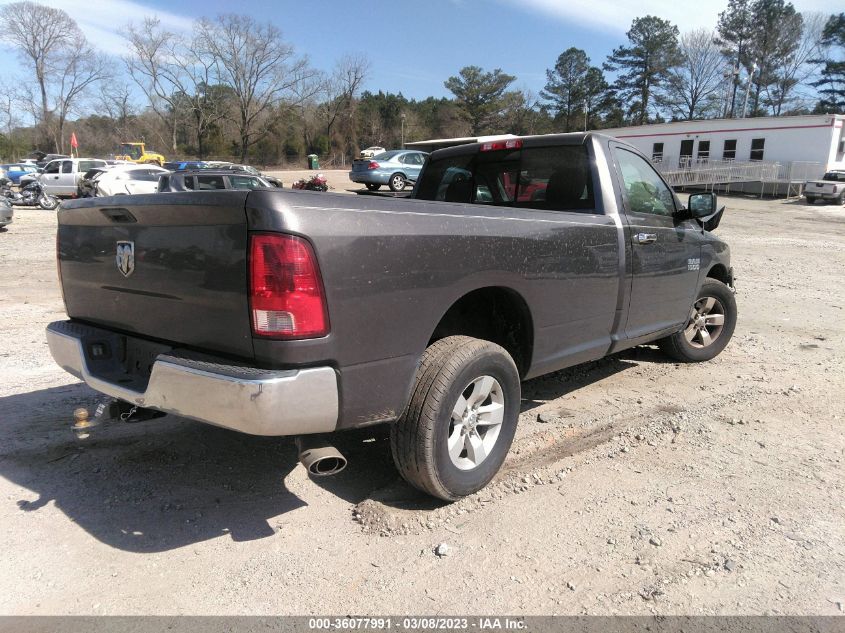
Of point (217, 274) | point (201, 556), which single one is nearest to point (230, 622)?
point (201, 556)

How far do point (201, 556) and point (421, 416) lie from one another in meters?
1.19

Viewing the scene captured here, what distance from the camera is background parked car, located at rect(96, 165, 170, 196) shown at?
790 inches

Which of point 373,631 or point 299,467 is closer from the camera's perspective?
point 373,631

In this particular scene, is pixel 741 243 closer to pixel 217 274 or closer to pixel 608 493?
pixel 608 493

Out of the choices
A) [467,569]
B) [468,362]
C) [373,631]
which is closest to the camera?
[373,631]

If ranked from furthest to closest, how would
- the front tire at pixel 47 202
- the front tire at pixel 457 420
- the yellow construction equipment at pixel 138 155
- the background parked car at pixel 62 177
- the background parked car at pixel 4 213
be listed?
the yellow construction equipment at pixel 138 155 < the background parked car at pixel 62 177 < the front tire at pixel 47 202 < the background parked car at pixel 4 213 < the front tire at pixel 457 420

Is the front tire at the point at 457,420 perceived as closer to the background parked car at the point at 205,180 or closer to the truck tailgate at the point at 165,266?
the truck tailgate at the point at 165,266

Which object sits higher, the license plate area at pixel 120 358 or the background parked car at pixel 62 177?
the background parked car at pixel 62 177

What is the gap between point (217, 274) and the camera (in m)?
2.44

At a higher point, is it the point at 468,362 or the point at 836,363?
the point at 468,362

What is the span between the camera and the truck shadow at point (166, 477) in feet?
9.67

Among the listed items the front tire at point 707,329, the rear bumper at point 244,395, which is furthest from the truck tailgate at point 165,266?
the front tire at point 707,329

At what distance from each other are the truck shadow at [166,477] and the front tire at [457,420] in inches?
11.6

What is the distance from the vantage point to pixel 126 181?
20547 millimetres
